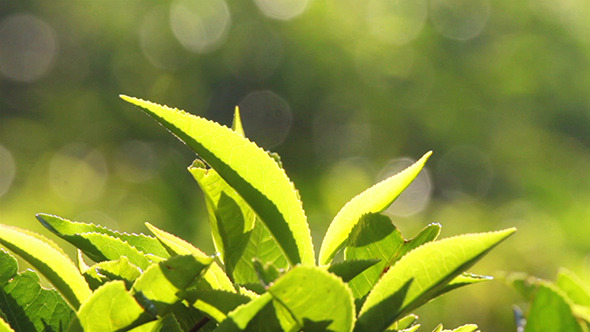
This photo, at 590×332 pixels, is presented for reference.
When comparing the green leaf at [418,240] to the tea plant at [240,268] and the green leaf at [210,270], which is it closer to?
the tea plant at [240,268]

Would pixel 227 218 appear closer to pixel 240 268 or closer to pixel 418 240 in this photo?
pixel 240 268

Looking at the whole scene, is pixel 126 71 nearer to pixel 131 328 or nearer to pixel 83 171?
pixel 83 171

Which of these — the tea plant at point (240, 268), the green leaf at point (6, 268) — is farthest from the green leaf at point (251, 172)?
the green leaf at point (6, 268)

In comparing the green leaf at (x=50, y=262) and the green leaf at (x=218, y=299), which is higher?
the green leaf at (x=50, y=262)

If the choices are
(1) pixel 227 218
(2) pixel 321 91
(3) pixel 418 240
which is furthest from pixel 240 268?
(2) pixel 321 91

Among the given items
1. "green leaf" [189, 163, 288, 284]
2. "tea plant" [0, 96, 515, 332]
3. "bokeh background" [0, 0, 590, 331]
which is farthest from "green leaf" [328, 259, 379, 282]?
"bokeh background" [0, 0, 590, 331]

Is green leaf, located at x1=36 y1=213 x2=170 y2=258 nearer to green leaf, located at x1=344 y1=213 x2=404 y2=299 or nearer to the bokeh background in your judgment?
green leaf, located at x1=344 y1=213 x2=404 y2=299
